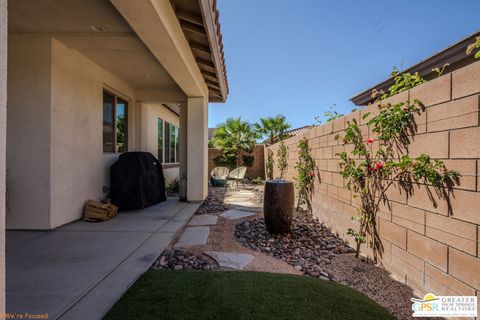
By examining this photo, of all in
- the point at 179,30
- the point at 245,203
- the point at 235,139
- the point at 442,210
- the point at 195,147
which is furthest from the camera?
the point at 235,139

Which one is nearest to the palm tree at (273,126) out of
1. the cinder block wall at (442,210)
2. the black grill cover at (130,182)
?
the black grill cover at (130,182)

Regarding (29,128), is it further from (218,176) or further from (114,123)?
(218,176)

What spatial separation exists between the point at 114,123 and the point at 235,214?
11.7ft

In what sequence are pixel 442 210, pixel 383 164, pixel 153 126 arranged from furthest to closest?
pixel 153 126 → pixel 383 164 → pixel 442 210

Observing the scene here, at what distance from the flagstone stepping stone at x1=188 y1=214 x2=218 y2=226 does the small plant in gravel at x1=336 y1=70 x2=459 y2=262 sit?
2.47m

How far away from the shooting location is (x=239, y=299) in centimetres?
208

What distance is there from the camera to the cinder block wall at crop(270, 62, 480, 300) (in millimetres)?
1715

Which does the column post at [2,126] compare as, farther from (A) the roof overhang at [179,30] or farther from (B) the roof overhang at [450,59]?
(B) the roof overhang at [450,59]

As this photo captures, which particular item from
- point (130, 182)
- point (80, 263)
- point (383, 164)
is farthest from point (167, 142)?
point (383, 164)

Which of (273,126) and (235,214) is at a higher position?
(273,126)

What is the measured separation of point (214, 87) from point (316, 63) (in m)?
5.88

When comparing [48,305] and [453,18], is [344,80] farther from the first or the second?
[48,305]

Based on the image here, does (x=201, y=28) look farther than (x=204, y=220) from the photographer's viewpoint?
No

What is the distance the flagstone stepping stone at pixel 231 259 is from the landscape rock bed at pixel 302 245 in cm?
37
